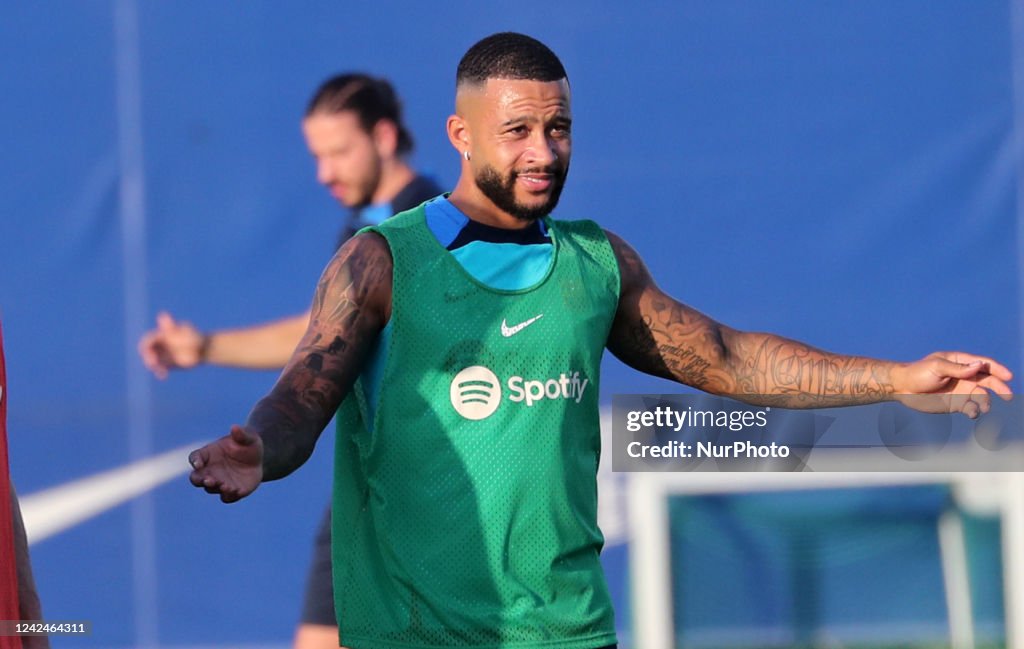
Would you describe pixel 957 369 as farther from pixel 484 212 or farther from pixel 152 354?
pixel 152 354

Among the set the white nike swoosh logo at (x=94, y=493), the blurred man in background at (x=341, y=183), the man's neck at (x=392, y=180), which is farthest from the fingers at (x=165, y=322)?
the man's neck at (x=392, y=180)

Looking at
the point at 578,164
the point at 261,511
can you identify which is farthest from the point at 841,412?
the point at 261,511

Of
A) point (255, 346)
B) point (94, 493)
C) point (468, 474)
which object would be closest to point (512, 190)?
point (468, 474)

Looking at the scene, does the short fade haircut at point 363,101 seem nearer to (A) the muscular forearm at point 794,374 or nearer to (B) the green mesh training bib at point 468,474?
(A) the muscular forearm at point 794,374

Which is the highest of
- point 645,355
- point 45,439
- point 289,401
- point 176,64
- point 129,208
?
point 176,64

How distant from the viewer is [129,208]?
4824 millimetres

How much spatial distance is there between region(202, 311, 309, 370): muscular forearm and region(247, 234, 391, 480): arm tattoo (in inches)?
78.4

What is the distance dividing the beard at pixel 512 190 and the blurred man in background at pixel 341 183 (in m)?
1.69

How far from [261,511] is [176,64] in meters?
1.38

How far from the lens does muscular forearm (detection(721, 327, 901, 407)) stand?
2.89m

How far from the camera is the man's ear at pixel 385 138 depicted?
181 inches

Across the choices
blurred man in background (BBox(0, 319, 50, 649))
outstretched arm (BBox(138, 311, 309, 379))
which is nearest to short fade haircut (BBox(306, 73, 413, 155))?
outstretched arm (BBox(138, 311, 309, 379))

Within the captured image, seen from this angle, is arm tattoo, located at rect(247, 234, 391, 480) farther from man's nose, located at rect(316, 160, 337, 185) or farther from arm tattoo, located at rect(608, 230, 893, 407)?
man's nose, located at rect(316, 160, 337, 185)

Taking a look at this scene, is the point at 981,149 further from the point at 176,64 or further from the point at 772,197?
the point at 176,64
